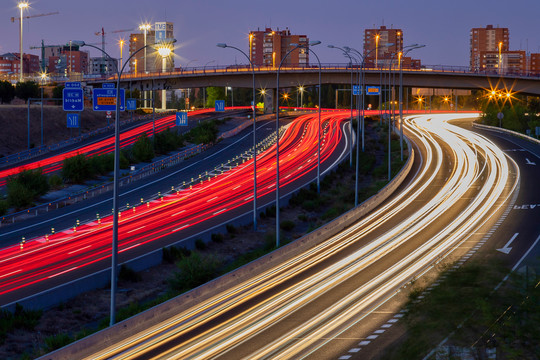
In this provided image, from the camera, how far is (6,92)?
123688mm

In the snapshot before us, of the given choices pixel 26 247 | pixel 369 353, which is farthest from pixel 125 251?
pixel 369 353

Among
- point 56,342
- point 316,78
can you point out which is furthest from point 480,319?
point 316,78

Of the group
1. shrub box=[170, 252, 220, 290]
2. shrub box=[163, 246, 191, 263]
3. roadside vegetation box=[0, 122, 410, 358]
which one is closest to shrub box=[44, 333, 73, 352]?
roadside vegetation box=[0, 122, 410, 358]

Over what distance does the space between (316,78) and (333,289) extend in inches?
3368

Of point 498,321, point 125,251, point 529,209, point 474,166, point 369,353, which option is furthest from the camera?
point 474,166

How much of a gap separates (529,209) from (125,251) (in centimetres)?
2484

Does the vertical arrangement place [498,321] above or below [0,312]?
above

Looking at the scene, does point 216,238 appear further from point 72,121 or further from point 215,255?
point 72,121

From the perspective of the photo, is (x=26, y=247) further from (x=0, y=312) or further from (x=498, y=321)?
(x=498, y=321)

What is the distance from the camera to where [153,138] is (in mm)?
87125

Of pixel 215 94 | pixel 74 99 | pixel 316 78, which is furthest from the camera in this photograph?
pixel 215 94

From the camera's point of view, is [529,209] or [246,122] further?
[246,122]

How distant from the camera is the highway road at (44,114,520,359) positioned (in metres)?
22.2

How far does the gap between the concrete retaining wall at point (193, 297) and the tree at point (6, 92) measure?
300 ft
